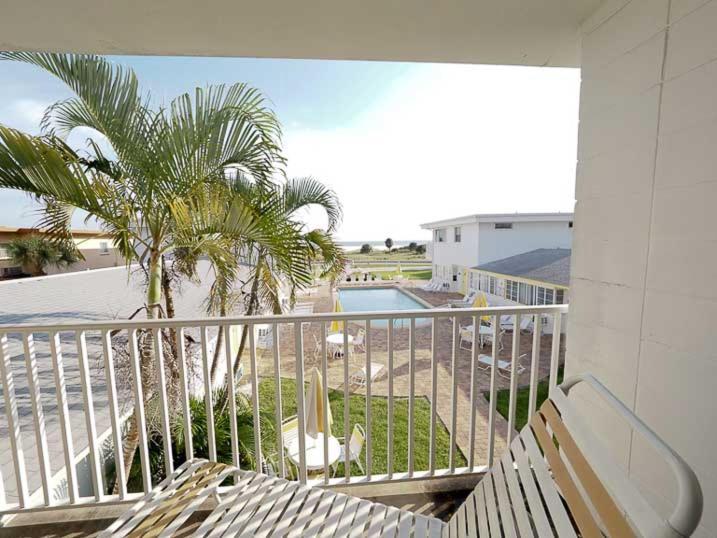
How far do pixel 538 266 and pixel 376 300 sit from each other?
887 centimetres

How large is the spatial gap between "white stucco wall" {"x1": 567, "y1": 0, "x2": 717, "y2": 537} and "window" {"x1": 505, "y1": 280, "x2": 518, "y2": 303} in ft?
42.3

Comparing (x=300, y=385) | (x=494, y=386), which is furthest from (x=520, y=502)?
(x=300, y=385)

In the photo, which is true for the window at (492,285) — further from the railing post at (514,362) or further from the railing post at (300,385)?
the railing post at (300,385)

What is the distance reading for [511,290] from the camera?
45.9ft

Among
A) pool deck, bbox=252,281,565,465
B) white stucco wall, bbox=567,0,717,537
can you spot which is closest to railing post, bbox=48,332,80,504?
white stucco wall, bbox=567,0,717,537

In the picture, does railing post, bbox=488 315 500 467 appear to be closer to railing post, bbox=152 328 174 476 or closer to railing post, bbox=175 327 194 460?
railing post, bbox=175 327 194 460

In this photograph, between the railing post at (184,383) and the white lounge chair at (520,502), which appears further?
the railing post at (184,383)

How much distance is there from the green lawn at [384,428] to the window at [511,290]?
7910mm

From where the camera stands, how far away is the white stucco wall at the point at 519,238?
17078 mm

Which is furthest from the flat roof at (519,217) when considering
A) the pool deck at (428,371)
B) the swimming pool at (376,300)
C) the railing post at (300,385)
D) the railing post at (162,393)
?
the railing post at (162,393)

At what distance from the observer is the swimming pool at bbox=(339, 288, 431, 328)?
17.4 metres

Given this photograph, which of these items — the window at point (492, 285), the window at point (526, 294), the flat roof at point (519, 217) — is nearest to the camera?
the window at point (526, 294)

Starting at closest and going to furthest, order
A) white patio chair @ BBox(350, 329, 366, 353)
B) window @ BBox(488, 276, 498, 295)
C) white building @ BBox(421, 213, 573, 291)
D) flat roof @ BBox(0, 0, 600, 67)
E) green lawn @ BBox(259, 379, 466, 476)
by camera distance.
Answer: flat roof @ BBox(0, 0, 600, 67), green lawn @ BBox(259, 379, 466, 476), white patio chair @ BBox(350, 329, 366, 353), window @ BBox(488, 276, 498, 295), white building @ BBox(421, 213, 573, 291)

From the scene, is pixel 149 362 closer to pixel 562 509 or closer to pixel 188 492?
pixel 188 492
